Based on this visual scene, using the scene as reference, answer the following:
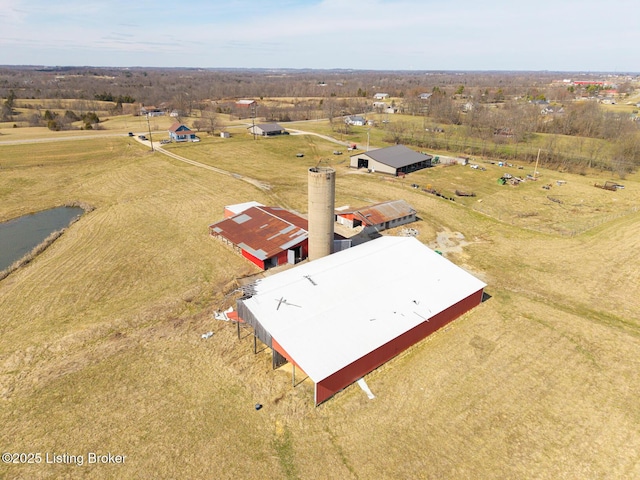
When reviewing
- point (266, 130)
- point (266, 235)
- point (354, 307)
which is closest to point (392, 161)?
point (266, 235)

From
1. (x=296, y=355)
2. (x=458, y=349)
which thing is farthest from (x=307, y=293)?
(x=458, y=349)


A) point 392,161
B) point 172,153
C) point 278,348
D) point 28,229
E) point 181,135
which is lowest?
point 28,229

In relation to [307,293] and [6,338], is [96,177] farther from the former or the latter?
[307,293]

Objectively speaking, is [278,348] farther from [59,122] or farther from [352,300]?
[59,122]

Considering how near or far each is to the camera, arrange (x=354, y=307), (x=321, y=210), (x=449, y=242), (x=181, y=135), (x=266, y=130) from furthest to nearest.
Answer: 1. (x=266, y=130)
2. (x=181, y=135)
3. (x=449, y=242)
4. (x=321, y=210)
5. (x=354, y=307)

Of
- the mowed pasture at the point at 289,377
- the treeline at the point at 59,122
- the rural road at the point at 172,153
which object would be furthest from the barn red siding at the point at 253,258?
the treeline at the point at 59,122

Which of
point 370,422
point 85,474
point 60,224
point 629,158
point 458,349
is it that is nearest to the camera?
point 85,474

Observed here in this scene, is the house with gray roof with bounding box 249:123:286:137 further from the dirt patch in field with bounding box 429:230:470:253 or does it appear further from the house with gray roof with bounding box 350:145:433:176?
the dirt patch in field with bounding box 429:230:470:253
